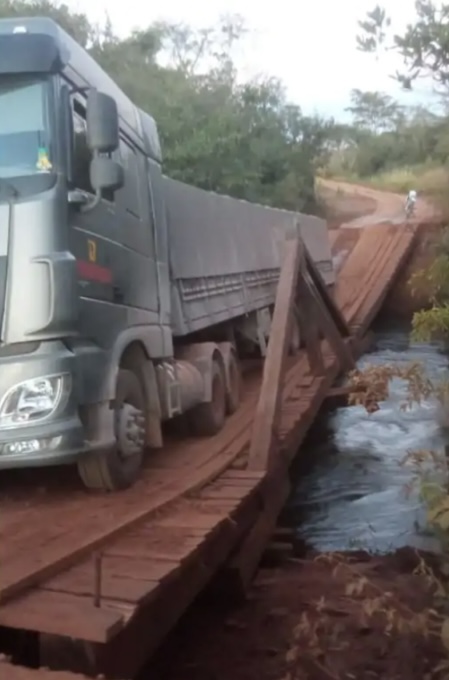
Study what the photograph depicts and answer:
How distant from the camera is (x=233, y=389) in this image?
898 cm

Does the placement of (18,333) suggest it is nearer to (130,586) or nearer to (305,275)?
(130,586)

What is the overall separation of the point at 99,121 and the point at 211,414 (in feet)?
11.1

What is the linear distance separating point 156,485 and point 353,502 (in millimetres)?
3538

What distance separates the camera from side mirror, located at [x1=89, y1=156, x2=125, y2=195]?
521cm

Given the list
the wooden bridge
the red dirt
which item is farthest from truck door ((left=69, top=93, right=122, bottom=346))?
the red dirt

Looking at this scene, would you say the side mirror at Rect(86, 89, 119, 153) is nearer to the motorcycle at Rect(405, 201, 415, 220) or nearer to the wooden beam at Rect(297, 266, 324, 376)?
the wooden beam at Rect(297, 266, 324, 376)

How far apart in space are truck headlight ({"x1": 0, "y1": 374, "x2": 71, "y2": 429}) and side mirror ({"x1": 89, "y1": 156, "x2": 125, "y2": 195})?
1063 mm

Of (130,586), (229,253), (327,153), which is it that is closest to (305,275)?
(229,253)

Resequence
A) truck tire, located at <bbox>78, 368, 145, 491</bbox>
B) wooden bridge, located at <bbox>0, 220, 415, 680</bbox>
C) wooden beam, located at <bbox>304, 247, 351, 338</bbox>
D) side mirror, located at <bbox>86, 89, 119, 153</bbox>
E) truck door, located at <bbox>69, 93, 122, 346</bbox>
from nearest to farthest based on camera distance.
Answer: wooden bridge, located at <bbox>0, 220, 415, 680</bbox>, side mirror, located at <bbox>86, 89, 119, 153</bbox>, truck door, located at <bbox>69, 93, 122, 346</bbox>, truck tire, located at <bbox>78, 368, 145, 491</bbox>, wooden beam, located at <bbox>304, 247, 351, 338</bbox>

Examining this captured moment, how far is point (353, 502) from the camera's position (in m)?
9.11

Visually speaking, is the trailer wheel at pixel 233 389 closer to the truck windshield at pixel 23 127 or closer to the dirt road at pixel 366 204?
the truck windshield at pixel 23 127

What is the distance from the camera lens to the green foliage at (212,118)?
21984 mm

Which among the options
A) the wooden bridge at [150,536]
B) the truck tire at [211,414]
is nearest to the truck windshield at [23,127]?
the wooden bridge at [150,536]

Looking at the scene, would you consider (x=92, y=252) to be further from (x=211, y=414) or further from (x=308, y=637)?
(x=211, y=414)
